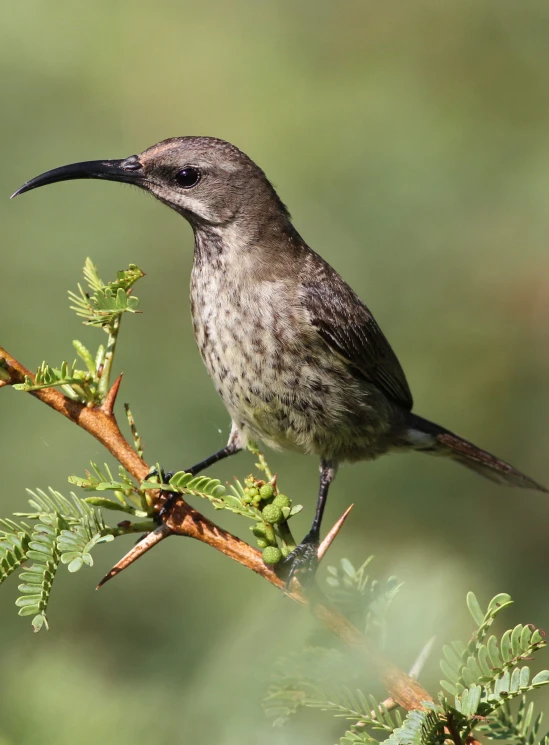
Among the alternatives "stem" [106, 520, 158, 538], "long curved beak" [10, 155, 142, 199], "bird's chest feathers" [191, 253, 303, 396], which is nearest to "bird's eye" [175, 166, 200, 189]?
"long curved beak" [10, 155, 142, 199]

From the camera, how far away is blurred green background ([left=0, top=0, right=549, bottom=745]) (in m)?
3.92

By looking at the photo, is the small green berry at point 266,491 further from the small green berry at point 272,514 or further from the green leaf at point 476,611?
the green leaf at point 476,611

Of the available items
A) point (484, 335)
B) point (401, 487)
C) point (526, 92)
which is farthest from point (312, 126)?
point (401, 487)

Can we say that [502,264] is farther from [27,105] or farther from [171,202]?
[27,105]

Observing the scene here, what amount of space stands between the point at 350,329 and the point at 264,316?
1.71 ft

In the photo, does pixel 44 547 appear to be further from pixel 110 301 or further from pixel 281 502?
pixel 110 301

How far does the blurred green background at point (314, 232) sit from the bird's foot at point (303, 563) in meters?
0.20

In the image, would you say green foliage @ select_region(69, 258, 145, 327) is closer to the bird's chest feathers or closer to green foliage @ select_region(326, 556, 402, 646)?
green foliage @ select_region(326, 556, 402, 646)

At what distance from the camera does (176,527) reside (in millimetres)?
2141

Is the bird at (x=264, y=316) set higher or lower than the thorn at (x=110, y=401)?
higher

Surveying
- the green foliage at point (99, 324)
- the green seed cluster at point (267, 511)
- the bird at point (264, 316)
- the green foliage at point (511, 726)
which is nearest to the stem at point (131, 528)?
the green seed cluster at point (267, 511)

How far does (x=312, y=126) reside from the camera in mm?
5016

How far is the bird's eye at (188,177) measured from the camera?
12.8ft

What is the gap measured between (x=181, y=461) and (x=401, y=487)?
1.09m
